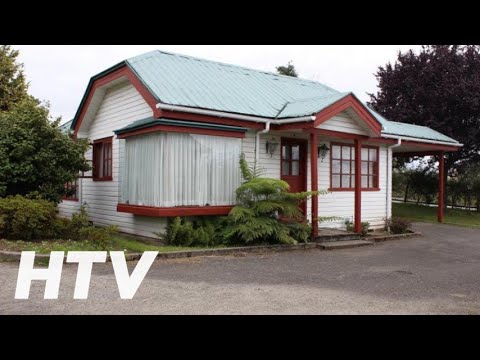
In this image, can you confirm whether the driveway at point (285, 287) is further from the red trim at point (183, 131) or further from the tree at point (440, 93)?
the tree at point (440, 93)

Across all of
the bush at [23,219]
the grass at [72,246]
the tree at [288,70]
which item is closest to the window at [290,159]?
the grass at [72,246]

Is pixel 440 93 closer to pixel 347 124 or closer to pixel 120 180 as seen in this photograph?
pixel 347 124

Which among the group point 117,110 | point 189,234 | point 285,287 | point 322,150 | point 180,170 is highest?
point 117,110

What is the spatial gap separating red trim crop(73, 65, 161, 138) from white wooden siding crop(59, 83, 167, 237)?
1.16 ft

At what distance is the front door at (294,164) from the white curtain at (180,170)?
2052 mm

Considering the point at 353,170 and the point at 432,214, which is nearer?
the point at 353,170

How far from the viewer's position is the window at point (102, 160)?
1375 cm

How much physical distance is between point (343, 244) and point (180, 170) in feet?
14.4

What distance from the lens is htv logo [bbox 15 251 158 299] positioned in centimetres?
624

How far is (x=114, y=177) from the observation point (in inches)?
522

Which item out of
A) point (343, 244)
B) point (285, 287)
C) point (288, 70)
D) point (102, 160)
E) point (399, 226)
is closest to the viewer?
point (285, 287)

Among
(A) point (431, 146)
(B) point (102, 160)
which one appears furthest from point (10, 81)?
(A) point (431, 146)

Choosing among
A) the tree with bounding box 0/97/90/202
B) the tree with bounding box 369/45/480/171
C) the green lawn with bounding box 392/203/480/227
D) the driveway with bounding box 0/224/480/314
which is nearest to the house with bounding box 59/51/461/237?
the tree with bounding box 0/97/90/202

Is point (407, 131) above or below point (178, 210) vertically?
above
